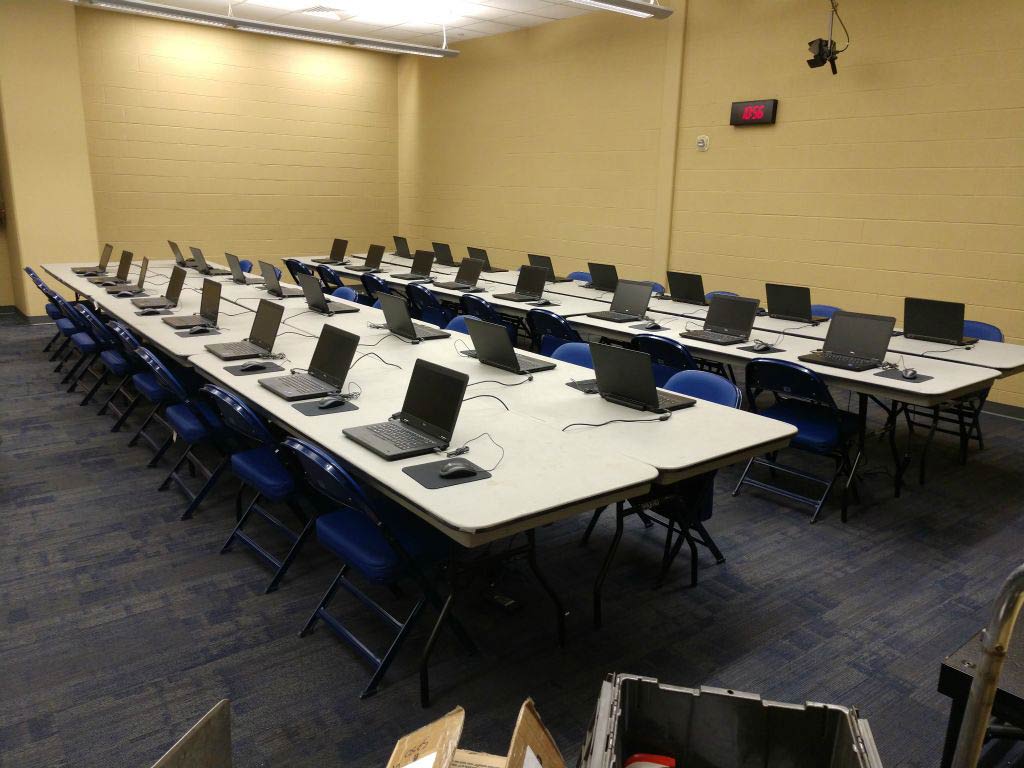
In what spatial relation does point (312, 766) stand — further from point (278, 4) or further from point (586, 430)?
point (278, 4)

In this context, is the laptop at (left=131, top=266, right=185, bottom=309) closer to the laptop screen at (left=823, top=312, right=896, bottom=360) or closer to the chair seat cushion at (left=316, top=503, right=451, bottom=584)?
the chair seat cushion at (left=316, top=503, right=451, bottom=584)

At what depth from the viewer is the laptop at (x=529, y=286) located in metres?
6.39

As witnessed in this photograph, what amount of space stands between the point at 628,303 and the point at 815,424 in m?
1.91

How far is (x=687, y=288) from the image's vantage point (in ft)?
20.6

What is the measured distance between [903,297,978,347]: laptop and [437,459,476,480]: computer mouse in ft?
12.4

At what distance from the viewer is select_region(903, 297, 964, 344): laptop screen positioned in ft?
15.7

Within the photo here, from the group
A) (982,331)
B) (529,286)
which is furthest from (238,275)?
(982,331)

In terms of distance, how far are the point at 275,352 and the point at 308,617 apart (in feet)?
5.96

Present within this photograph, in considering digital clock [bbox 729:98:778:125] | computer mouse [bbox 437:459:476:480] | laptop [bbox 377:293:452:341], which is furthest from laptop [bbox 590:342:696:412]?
digital clock [bbox 729:98:778:125]

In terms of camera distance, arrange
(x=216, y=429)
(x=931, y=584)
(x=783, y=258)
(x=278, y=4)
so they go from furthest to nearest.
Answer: (x=278, y=4) < (x=783, y=258) < (x=216, y=429) < (x=931, y=584)

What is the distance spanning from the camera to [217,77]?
979 cm

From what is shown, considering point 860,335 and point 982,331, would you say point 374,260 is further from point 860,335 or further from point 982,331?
point 982,331

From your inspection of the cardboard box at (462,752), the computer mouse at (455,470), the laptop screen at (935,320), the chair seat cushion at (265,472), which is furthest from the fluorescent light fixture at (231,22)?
the cardboard box at (462,752)

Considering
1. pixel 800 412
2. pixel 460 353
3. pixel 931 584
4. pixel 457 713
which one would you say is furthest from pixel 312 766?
pixel 800 412
